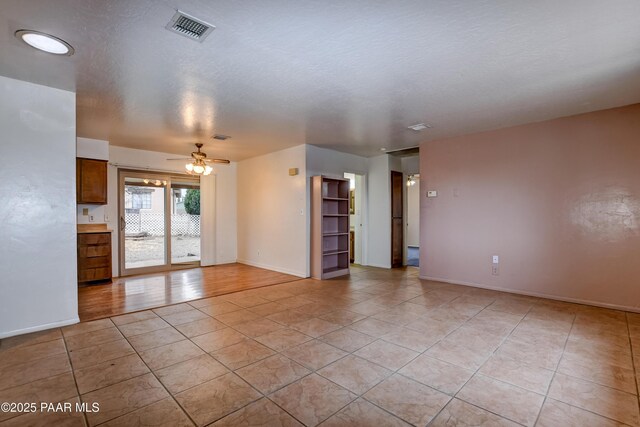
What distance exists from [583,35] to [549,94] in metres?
1.32

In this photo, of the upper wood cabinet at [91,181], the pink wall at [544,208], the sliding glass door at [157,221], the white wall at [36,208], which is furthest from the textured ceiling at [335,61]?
the sliding glass door at [157,221]

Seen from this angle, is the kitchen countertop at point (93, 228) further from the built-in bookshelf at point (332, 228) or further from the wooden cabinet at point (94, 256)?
the built-in bookshelf at point (332, 228)

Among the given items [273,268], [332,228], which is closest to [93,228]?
A: [273,268]

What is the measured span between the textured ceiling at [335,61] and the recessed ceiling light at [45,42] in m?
0.07

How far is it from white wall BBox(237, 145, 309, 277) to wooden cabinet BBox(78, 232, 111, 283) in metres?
2.89

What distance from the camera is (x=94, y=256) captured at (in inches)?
210

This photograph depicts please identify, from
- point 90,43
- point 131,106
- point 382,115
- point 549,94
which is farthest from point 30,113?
point 549,94

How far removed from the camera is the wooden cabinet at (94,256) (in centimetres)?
520

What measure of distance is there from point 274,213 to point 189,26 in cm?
466

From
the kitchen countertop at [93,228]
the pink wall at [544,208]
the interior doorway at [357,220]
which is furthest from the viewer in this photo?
the interior doorway at [357,220]

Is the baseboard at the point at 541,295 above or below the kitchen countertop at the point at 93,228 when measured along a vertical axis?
below

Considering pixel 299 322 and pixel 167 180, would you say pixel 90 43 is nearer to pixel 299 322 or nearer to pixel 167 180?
pixel 299 322

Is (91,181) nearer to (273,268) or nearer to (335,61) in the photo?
(273,268)

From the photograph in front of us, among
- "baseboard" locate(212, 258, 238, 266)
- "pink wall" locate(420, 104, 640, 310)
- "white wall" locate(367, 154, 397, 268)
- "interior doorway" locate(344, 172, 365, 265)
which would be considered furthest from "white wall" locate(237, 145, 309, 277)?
"pink wall" locate(420, 104, 640, 310)
